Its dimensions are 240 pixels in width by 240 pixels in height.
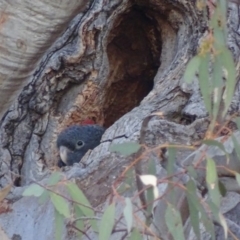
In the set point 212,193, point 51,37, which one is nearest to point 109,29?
point 51,37

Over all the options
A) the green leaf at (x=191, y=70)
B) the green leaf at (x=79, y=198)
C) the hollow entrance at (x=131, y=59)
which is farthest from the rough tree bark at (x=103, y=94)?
the green leaf at (x=191, y=70)

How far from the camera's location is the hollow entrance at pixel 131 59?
8.36 ft

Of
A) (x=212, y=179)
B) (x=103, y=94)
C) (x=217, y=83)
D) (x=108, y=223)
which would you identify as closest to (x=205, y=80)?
(x=217, y=83)

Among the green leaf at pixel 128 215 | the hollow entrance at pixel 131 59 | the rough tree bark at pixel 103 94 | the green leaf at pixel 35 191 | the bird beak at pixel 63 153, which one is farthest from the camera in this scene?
the bird beak at pixel 63 153

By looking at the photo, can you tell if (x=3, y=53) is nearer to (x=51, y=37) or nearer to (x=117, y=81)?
(x=51, y=37)

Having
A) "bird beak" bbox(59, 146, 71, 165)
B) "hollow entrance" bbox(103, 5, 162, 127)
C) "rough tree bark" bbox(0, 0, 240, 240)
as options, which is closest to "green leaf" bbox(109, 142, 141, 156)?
"rough tree bark" bbox(0, 0, 240, 240)

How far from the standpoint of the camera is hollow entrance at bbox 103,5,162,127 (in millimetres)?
2547

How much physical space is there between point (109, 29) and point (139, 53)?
9.4 inches

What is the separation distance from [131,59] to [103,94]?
18cm

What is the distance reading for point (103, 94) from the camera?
263cm

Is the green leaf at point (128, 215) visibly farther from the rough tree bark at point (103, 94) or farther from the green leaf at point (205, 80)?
the rough tree bark at point (103, 94)

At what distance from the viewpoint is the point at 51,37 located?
157cm

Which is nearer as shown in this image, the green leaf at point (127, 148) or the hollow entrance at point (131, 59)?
the green leaf at point (127, 148)

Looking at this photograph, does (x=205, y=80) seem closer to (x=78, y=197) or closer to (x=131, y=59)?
(x=78, y=197)
